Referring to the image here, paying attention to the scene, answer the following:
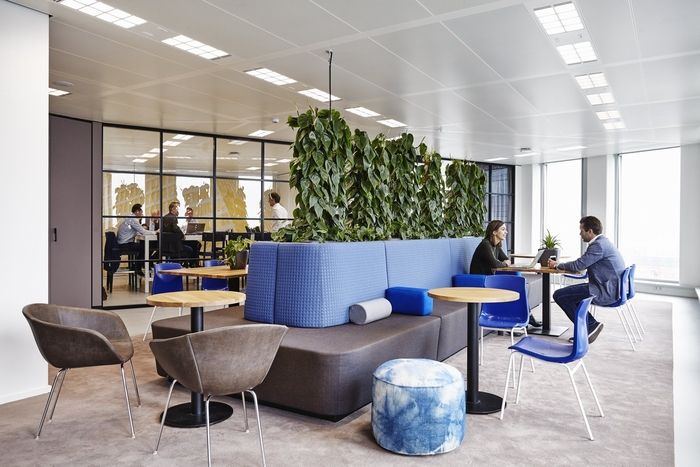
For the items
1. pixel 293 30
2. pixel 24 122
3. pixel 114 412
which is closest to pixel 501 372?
pixel 114 412

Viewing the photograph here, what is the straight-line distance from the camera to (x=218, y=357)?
2.64m

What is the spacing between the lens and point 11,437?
3.16 metres

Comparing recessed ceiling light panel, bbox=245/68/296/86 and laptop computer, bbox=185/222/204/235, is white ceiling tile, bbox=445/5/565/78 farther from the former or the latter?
laptop computer, bbox=185/222/204/235

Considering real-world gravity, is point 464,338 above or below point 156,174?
below

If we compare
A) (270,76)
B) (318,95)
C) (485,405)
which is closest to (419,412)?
(485,405)

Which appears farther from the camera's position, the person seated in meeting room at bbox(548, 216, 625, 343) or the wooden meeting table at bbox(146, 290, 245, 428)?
the person seated in meeting room at bbox(548, 216, 625, 343)

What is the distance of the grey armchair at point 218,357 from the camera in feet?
8.55

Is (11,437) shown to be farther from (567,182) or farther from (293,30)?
(567,182)

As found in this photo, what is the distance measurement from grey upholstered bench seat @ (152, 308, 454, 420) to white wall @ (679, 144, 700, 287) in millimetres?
9067

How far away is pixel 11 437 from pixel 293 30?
384cm

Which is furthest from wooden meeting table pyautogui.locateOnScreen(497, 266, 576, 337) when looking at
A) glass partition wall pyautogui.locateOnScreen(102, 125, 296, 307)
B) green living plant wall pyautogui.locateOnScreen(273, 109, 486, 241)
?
glass partition wall pyautogui.locateOnScreen(102, 125, 296, 307)

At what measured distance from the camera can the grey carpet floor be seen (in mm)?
2861

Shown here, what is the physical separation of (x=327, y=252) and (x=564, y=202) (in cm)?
1089

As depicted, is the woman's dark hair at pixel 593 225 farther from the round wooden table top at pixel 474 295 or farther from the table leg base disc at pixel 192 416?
the table leg base disc at pixel 192 416
